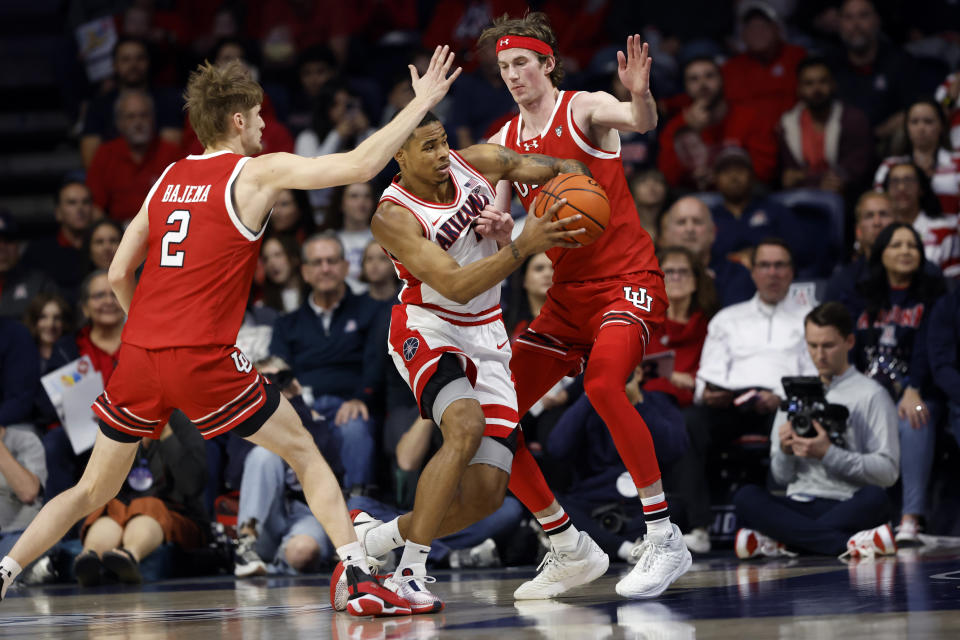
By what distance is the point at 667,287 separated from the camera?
8.80 m

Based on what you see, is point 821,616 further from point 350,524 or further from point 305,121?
point 305,121

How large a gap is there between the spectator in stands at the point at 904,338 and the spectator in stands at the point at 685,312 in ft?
3.36

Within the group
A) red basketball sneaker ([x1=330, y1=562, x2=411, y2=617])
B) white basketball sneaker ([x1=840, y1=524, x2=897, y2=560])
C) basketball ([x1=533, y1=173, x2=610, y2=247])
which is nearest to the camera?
red basketball sneaker ([x1=330, y1=562, x2=411, y2=617])

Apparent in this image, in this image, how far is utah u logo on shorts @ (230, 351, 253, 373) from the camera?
5273 millimetres

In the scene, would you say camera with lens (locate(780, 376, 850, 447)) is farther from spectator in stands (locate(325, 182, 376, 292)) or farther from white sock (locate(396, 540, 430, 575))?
spectator in stands (locate(325, 182, 376, 292))

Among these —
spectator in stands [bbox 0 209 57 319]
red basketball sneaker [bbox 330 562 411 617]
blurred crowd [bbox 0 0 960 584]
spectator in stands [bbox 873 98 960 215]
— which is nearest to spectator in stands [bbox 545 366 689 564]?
blurred crowd [bbox 0 0 960 584]

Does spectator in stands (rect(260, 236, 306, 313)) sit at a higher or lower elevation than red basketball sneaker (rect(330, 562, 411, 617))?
higher

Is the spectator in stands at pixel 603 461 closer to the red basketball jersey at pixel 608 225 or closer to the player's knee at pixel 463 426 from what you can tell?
the red basketball jersey at pixel 608 225

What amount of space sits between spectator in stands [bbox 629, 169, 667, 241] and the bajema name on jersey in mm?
5073

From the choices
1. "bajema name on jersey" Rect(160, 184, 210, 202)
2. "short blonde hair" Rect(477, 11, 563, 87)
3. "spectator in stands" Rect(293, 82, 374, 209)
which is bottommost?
"bajema name on jersey" Rect(160, 184, 210, 202)

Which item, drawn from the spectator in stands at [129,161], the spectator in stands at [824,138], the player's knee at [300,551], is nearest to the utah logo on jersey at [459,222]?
the player's knee at [300,551]

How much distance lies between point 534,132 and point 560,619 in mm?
2339

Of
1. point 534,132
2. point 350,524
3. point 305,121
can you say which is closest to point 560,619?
point 350,524

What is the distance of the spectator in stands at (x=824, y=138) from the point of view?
1030 cm
